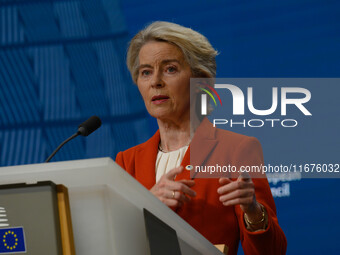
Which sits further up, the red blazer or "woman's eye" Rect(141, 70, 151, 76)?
"woman's eye" Rect(141, 70, 151, 76)

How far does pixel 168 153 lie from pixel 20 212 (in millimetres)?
1258

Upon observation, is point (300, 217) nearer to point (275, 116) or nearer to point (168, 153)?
point (275, 116)

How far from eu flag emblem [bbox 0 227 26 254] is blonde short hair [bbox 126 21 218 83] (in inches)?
52.9

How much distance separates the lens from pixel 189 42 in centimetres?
196

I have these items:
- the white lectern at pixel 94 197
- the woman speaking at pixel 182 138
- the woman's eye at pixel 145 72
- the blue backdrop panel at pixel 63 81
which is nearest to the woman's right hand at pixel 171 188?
the woman speaking at pixel 182 138

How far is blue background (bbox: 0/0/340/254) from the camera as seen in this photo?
8.48 feet

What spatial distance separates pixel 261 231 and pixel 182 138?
636 millimetres

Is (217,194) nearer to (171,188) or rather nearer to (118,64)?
(171,188)

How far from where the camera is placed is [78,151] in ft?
9.54

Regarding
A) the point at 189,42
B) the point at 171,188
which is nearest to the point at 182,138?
the point at 189,42

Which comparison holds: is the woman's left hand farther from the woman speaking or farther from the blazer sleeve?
the woman speaking

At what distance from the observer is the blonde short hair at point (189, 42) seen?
197 cm

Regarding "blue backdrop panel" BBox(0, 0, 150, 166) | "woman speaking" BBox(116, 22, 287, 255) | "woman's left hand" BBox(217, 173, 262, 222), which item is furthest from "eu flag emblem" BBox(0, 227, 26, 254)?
"blue backdrop panel" BBox(0, 0, 150, 166)

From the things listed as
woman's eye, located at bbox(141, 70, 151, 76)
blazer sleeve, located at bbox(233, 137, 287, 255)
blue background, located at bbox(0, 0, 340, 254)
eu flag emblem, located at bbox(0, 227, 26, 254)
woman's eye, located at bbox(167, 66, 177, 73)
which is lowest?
eu flag emblem, located at bbox(0, 227, 26, 254)
